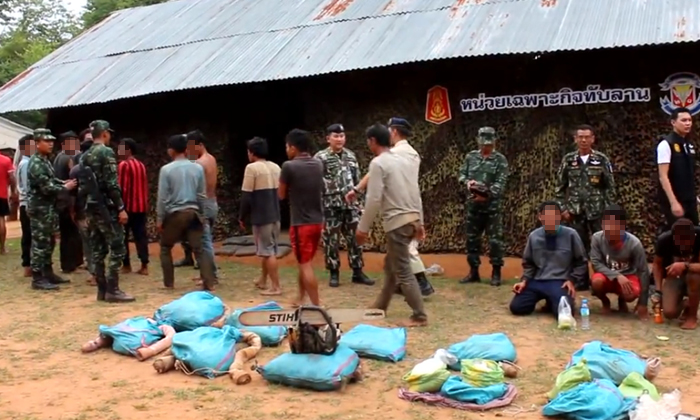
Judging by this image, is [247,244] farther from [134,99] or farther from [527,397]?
[527,397]

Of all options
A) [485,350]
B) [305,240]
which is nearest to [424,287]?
[305,240]

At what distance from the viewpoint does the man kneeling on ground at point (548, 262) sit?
7.07 meters

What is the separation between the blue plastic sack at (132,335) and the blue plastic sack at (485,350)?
7.38 feet

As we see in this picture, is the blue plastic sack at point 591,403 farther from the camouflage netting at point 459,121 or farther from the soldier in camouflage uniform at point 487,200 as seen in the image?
the camouflage netting at point 459,121

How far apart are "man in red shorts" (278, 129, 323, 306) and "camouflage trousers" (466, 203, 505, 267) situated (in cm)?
220

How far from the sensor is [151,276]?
9648 millimetres

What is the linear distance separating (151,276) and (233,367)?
4528 mm

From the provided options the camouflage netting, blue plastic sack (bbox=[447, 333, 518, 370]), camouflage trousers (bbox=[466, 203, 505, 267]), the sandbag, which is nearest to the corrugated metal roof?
the camouflage netting

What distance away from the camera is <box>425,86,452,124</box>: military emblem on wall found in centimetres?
1012

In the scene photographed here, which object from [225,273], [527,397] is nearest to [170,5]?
[225,273]

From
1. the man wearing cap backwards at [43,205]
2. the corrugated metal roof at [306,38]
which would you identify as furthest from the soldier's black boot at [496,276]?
the man wearing cap backwards at [43,205]

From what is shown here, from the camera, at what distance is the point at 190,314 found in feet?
20.9

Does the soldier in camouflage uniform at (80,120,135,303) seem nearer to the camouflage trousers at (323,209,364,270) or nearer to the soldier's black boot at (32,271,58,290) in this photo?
the soldier's black boot at (32,271,58,290)

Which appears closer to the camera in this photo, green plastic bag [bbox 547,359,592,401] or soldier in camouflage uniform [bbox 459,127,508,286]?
green plastic bag [bbox 547,359,592,401]
